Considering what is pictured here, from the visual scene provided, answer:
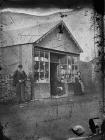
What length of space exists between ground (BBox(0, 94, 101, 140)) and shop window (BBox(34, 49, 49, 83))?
1.14ft

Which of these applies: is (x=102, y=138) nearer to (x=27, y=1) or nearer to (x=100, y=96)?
(x=100, y=96)

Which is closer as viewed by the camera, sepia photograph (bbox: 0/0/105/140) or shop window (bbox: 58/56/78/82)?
Result: sepia photograph (bbox: 0/0/105/140)

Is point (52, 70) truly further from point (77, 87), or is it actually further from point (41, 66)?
point (77, 87)

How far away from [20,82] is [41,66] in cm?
41

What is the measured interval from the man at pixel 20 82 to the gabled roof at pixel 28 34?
1.31 ft

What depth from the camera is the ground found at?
3908mm

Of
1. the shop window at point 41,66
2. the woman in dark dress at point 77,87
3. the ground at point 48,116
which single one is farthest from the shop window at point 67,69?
the ground at point 48,116

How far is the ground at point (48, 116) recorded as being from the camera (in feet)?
12.8

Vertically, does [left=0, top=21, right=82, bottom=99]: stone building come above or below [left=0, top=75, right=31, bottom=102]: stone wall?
above

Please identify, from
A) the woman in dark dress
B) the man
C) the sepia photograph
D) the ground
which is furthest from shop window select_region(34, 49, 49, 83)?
the woman in dark dress

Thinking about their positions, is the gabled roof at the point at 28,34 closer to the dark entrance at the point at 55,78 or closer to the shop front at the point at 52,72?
the shop front at the point at 52,72

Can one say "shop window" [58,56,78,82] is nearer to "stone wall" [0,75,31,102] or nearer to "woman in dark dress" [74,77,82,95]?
"woman in dark dress" [74,77,82,95]

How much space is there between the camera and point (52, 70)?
164 inches

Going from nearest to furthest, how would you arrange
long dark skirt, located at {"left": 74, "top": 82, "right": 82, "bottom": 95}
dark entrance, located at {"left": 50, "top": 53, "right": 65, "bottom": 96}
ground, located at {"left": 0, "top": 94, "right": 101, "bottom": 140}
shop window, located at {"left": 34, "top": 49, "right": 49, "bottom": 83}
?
ground, located at {"left": 0, "top": 94, "right": 101, "bottom": 140}
shop window, located at {"left": 34, "top": 49, "right": 49, "bottom": 83}
dark entrance, located at {"left": 50, "top": 53, "right": 65, "bottom": 96}
long dark skirt, located at {"left": 74, "top": 82, "right": 82, "bottom": 95}
